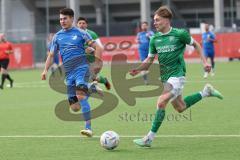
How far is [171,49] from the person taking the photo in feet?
34.7

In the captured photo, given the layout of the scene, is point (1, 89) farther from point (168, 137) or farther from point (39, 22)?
point (39, 22)

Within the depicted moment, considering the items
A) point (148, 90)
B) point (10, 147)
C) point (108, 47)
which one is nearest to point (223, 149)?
point (10, 147)

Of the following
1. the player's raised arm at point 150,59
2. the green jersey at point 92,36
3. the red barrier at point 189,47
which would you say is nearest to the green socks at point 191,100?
the player's raised arm at point 150,59

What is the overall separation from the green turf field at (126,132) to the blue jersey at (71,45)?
1.24 metres

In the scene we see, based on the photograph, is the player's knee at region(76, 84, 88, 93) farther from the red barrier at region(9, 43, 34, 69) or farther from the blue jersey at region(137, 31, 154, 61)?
the red barrier at region(9, 43, 34, 69)

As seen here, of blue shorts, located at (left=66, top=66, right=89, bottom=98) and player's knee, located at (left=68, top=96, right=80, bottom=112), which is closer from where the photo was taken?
blue shorts, located at (left=66, top=66, right=89, bottom=98)

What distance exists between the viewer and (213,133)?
1159cm

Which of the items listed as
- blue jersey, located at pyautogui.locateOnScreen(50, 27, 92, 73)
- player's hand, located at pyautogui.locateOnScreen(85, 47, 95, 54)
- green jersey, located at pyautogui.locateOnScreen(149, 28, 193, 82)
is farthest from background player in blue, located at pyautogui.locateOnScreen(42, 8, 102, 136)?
green jersey, located at pyautogui.locateOnScreen(149, 28, 193, 82)

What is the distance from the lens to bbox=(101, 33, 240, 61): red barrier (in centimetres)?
4341

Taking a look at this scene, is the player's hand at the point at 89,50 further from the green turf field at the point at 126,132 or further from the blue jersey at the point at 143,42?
the blue jersey at the point at 143,42

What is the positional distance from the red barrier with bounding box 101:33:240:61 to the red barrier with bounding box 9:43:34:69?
485cm

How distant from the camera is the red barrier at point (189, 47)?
43.4 metres

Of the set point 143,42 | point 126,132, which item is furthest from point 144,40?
point 126,132

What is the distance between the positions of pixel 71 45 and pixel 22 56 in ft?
109
